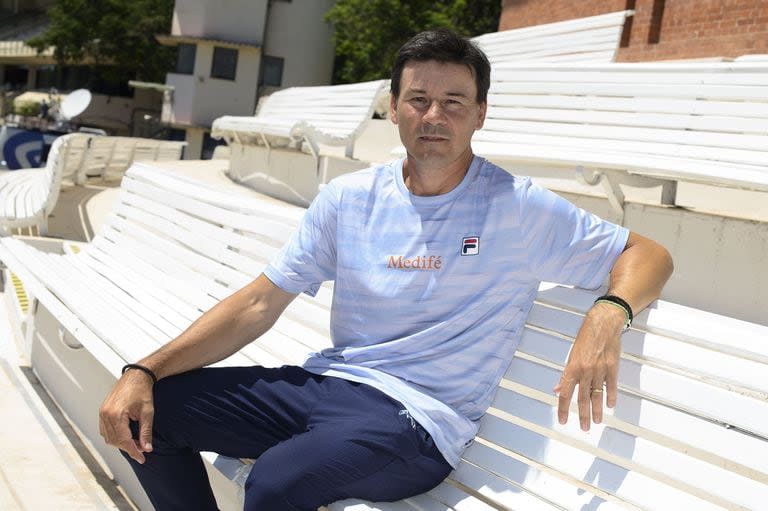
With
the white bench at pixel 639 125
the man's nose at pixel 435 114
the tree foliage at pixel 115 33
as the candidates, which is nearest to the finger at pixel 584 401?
the man's nose at pixel 435 114

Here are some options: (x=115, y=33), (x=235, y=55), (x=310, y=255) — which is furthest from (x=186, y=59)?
(x=310, y=255)

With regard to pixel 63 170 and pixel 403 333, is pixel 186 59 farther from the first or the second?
pixel 403 333

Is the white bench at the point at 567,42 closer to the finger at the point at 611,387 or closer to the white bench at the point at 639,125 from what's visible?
the white bench at the point at 639,125

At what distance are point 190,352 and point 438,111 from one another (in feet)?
3.38

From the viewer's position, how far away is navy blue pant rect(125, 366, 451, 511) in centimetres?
230

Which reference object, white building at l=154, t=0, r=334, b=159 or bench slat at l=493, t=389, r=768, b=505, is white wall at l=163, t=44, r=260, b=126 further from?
bench slat at l=493, t=389, r=768, b=505

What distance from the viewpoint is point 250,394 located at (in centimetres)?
258

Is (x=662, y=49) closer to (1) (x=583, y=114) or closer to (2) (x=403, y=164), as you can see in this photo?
(1) (x=583, y=114)

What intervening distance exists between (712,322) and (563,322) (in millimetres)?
458

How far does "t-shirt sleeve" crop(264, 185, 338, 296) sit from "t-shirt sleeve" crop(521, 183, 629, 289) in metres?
0.66

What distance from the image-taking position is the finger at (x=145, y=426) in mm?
2518

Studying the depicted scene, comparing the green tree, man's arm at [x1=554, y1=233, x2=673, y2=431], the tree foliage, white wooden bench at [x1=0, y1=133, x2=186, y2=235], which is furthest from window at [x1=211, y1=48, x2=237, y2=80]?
man's arm at [x1=554, y1=233, x2=673, y2=431]

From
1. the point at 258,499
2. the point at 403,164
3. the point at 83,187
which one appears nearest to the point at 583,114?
the point at 403,164

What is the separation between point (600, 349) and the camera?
2.19 m
